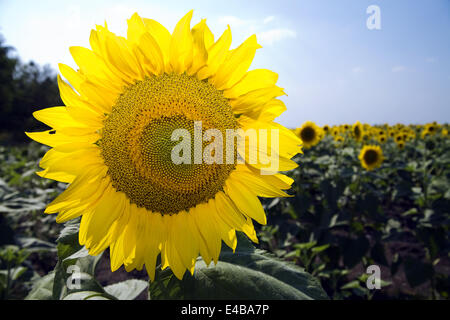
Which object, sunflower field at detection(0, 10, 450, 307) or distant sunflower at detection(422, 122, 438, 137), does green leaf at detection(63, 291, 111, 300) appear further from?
distant sunflower at detection(422, 122, 438, 137)

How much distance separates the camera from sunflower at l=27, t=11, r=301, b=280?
42.4 inches

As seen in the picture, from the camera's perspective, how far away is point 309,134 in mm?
7727

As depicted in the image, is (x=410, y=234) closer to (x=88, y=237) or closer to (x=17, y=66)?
(x=88, y=237)

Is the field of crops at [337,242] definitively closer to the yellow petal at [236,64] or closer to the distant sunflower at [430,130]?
the yellow petal at [236,64]

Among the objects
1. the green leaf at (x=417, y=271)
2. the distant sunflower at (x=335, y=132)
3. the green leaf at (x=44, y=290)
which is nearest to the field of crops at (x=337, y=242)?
the green leaf at (x=417, y=271)

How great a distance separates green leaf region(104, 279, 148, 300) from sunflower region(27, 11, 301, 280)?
55cm

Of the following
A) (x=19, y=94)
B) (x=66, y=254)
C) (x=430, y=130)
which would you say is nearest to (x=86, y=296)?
(x=66, y=254)

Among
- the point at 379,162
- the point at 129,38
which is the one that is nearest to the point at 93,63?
the point at 129,38

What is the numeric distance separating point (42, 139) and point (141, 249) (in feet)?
1.76

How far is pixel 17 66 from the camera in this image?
145 feet

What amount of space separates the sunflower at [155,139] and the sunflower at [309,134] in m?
A: 6.72

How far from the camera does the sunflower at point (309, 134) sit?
7.67 meters

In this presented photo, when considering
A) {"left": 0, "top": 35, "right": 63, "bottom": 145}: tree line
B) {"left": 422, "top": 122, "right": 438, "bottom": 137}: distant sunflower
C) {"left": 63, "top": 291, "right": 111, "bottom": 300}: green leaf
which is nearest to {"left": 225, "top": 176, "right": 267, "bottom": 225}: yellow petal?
{"left": 63, "top": 291, "right": 111, "bottom": 300}: green leaf

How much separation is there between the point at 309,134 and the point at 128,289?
22.3ft
